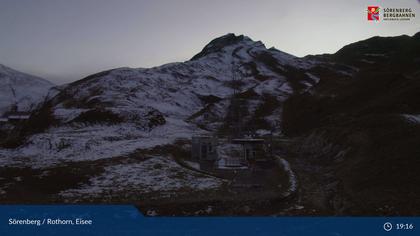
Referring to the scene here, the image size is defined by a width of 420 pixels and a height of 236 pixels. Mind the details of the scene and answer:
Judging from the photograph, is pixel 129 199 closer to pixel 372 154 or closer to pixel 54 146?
pixel 54 146

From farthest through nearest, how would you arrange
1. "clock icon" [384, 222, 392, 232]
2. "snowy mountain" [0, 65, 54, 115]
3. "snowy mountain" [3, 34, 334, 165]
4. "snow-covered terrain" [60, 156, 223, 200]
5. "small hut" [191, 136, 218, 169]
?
"snowy mountain" [0, 65, 54, 115], "snowy mountain" [3, 34, 334, 165], "small hut" [191, 136, 218, 169], "snow-covered terrain" [60, 156, 223, 200], "clock icon" [384, 222, 392, 232]

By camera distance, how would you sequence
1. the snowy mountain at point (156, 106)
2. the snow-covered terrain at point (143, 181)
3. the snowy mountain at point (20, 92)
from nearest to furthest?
the snow-covered terrain at point (143, 181) < the snowy mountain at point (156, 106) < the snowy mountain at point (20, 92)

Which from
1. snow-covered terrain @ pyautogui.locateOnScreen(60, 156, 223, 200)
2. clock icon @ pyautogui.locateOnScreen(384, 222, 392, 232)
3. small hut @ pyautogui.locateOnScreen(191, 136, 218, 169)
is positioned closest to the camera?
clock icon @ pyautogui.locateOnScreen(384, 222, 392, 232)

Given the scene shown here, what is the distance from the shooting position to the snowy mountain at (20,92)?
150 metres

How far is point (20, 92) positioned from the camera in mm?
170125

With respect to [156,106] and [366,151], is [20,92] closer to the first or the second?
[156,106]

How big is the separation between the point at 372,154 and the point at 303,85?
298ft

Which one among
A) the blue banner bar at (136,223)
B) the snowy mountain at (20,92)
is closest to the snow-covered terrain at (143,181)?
the blue banner bar at (136,223)

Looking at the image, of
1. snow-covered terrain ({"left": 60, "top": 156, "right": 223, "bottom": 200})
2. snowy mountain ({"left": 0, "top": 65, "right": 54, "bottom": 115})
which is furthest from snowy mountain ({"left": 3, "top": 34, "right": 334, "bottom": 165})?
snowy mountain ({"left": 0, "top": 65, "right": 54, "bottom": 115})

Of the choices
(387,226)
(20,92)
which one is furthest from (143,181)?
(20,92)

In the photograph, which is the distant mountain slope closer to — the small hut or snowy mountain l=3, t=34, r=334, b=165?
the small hut

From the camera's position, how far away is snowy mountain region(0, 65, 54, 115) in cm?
14962

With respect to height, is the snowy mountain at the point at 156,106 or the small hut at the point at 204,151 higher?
the snowy mountain at the point at 156,106

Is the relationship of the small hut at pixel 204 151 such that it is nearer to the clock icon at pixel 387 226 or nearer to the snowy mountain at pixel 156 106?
the snowy mountain at pixel 156 106
